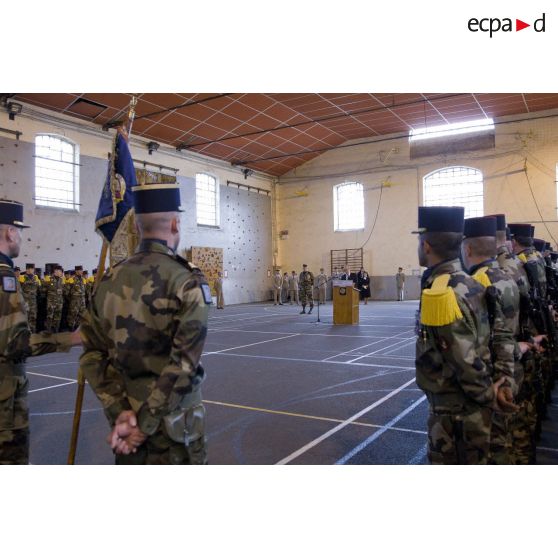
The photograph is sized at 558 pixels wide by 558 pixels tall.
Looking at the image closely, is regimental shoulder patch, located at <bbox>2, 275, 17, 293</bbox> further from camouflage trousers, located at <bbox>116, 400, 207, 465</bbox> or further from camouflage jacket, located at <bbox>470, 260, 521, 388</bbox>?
camouflage jacket, located at <bbox>470, 260, 521, 388</bbox>

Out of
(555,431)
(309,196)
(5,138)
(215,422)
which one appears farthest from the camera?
(309,196)

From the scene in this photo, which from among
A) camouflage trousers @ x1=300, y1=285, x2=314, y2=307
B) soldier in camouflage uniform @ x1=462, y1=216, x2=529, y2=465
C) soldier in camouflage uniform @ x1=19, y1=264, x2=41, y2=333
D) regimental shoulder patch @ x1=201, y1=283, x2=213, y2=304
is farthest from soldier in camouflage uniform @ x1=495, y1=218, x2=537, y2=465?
camouflage trousers @ x1=300, y1=285, x2=314, y2=307

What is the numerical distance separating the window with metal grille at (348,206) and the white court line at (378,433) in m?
19.7

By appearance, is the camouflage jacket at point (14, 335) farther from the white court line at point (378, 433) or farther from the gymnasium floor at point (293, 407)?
the white court line at point (378, 433)

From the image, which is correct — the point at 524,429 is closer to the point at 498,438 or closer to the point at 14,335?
the point at 498,438

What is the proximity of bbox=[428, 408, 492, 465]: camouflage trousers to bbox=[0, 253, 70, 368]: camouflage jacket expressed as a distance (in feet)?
6.58

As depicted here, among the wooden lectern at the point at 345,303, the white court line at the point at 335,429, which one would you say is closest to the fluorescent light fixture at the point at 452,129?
the wooden lectern at the point at 345,303

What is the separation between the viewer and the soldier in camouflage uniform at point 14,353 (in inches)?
104

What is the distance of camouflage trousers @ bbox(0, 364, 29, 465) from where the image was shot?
2.70m

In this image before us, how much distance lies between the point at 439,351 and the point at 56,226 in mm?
14937

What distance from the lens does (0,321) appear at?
2.64 m

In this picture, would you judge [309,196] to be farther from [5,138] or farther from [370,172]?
A: [5,138]

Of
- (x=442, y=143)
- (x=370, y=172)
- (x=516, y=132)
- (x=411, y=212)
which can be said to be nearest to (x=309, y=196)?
(x=370, y=172)

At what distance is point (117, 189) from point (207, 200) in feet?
62.7
